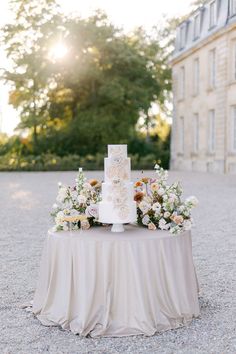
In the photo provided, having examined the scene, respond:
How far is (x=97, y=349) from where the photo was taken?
4.28m

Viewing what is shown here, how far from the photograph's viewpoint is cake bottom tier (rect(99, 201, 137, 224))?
15.6 feet

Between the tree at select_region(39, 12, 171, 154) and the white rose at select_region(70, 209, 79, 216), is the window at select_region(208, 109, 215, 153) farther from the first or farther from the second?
the white rose at select_region(70, 209, 79, 216)

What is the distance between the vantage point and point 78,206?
16.8 feet

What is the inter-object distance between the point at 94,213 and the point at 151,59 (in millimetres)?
31486

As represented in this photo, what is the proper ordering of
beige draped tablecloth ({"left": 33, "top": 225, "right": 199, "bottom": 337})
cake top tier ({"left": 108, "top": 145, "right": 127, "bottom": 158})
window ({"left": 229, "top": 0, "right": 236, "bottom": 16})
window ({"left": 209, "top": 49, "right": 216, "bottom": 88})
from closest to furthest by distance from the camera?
beige draped tablecloth ({"left": 33, "top": 225, "right": 199, "bottom": 337}) → cake top tier ({"left": 108, "top": 145, "right": 127, "bottom": 158}) → window ({"left": 229, "top": 0, "right": 236, "bottom": 16}) → window ({"left": 209, "top": 49, "right": 216, "bottom": 88})

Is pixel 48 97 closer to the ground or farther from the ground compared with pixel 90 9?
closer to the ground

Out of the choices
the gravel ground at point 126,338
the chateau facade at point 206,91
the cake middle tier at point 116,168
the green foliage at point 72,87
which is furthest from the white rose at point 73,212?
the green foliage at point 72,87

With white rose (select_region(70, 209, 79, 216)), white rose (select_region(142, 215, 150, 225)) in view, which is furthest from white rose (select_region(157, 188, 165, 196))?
white rose (select_region(70, 209, 79, 216))

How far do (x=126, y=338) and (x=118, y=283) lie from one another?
41cm

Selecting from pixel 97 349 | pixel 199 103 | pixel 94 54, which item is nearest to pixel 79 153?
pixel 94 54

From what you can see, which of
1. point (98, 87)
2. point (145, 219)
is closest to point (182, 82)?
point (98, 87)

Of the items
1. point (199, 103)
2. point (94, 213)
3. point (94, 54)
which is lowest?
point (94, 213)

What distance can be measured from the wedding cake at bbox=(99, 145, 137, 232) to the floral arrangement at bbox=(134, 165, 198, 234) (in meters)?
0.30

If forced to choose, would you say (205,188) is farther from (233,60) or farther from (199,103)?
(199,103)
